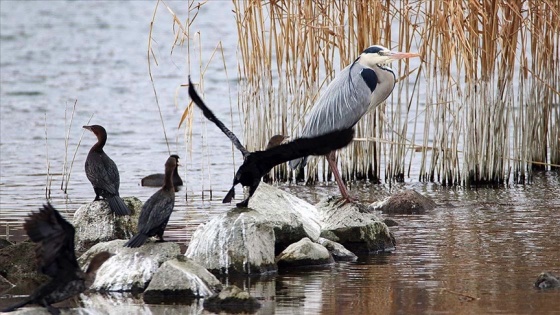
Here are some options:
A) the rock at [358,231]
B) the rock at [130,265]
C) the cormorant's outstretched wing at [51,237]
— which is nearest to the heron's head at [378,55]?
the rock at [358,231]

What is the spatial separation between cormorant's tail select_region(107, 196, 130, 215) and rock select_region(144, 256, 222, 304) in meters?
1.40

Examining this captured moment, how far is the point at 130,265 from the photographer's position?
6801 mm

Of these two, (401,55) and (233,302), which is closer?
(233,302)

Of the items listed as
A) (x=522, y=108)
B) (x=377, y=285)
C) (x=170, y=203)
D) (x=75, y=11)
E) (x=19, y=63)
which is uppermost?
(x=75, y=11)

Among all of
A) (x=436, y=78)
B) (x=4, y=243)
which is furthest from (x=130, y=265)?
(x=436, y=78)

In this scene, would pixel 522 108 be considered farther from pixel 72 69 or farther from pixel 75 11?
pixel 75 11

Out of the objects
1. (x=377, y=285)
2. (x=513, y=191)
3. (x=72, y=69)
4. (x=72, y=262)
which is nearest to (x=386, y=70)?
(x=513, y=191)

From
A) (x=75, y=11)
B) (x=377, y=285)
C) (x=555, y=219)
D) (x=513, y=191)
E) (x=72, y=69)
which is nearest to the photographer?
(x=377, y=285)

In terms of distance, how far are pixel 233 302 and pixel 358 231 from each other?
1818 mm

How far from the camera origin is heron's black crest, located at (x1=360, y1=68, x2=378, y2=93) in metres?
8.84

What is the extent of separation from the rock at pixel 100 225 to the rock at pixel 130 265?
0.90m

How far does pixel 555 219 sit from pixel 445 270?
220 centimetres

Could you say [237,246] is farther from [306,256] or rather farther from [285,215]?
[285,215]

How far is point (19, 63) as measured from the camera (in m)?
22.9
